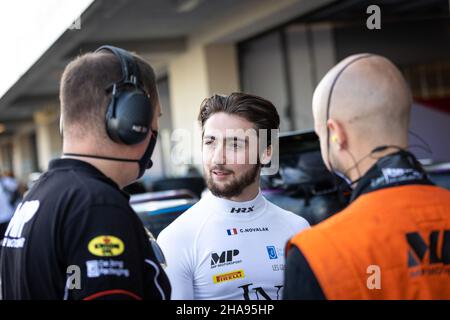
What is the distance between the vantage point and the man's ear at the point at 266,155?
3.05m

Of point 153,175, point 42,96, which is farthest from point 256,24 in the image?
point 42,96

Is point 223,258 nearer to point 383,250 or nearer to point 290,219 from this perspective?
point 290,219

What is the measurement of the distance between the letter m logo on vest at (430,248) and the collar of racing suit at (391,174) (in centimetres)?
15

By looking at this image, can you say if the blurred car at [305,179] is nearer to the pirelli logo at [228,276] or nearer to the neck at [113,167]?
the pirelli logo at [228,276]

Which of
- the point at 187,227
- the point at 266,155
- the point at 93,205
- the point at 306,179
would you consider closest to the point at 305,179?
the point at 306,179

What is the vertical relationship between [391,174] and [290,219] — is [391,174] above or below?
above

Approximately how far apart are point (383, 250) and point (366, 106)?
0.41 m

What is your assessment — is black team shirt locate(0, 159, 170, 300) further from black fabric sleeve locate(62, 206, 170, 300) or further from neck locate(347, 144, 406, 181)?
neck locate(347, 144, 406, 181)

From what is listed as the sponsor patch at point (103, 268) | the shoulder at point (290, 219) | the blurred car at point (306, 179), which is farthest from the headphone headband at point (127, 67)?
the blurred car at point (306, 179)

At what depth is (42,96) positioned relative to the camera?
76.8 feet

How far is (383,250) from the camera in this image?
1.59 metres

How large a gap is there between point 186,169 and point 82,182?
14.4m

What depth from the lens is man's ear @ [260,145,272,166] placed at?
120 inches
